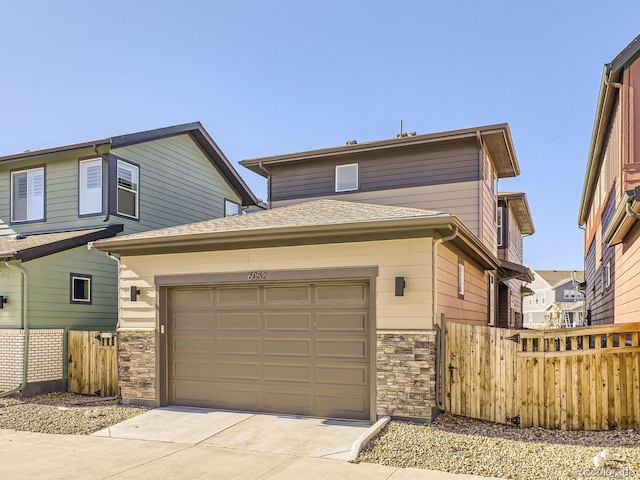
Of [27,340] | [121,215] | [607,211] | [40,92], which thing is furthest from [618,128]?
[40,92]

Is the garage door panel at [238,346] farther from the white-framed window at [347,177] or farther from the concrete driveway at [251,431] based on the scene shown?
the white-framed window at [347,177]

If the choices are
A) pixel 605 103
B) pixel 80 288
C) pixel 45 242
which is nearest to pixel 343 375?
pixel 80 288

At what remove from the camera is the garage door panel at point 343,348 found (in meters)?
8.25

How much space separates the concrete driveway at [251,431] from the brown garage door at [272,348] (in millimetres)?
320

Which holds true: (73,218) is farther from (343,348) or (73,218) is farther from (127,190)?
(343,348)

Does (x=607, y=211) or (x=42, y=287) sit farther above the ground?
(x=607, y=211)

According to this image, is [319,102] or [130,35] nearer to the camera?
[130,35]

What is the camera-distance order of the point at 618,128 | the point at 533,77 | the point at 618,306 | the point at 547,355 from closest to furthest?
the point at 547,355 → the point at 618,128 → the point at 618,306 → the point at 533,77

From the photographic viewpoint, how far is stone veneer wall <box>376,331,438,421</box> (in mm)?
7668

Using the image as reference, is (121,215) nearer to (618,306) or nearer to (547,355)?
(547,355)

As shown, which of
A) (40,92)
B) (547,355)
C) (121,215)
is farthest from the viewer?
(40,92)

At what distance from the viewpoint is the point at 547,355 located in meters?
7.41

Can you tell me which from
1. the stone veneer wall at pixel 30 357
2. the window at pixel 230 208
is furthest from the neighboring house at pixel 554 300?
the stone veneer wall at pixel 30 357

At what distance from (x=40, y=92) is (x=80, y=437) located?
43.9 ft
